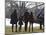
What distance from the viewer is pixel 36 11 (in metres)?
1.24

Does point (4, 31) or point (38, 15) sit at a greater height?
point (38, 15)

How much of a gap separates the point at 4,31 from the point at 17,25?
19 centimetres

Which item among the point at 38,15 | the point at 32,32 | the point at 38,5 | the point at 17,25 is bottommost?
the point at 32,32

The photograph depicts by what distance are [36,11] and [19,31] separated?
0.36 metres

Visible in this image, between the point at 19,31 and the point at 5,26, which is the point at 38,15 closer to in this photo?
the point at 19,31

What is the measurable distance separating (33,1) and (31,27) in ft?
1.19

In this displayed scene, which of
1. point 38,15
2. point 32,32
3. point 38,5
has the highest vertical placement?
point 38,5

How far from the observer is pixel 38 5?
124 cm

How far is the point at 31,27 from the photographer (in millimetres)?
1216

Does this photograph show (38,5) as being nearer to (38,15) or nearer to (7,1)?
(38,15)

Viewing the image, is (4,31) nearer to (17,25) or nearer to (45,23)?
(17,25)

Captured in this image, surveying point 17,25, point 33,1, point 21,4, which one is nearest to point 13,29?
point 17,25

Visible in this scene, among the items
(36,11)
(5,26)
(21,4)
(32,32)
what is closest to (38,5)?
(36,11)

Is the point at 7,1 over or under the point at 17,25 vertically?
over
